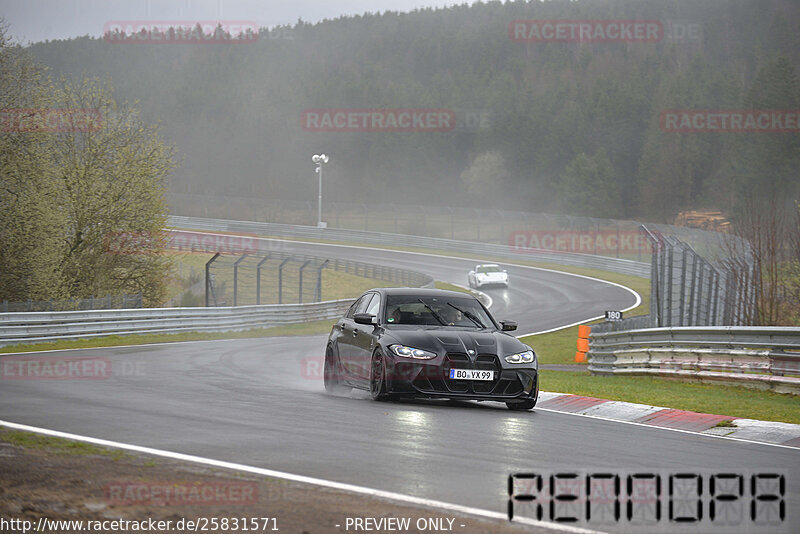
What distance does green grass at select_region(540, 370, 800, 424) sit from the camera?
11.9 meters

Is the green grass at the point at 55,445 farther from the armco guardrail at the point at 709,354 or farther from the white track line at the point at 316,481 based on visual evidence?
the armco guardrail at the point at 709,354

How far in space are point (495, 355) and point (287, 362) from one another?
10.1m

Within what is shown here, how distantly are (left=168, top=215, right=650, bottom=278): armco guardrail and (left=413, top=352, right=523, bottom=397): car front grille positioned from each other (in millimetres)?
48138

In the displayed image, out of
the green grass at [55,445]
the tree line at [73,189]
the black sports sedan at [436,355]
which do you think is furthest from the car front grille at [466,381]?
the tree line at [73,189]

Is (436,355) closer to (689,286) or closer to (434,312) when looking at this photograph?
(434,312)

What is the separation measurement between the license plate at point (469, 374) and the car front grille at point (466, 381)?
0.04 meters

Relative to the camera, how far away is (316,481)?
20.7ft

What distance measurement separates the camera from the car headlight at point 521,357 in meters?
11.4

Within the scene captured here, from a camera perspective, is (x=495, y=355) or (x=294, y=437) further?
(x=495, y=355)

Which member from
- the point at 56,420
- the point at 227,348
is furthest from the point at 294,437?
the point at 227,348

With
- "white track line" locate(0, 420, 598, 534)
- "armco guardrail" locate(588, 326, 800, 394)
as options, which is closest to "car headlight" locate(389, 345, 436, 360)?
"white track line" locate(0, 420, 598, 534)

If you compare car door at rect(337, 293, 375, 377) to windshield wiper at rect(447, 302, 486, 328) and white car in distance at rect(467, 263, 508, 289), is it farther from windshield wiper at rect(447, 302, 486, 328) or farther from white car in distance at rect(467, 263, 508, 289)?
white car in distance at rect(467, 263, 508, 289)

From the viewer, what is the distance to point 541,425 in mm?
9977

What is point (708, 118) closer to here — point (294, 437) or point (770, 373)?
point (770, 373)
